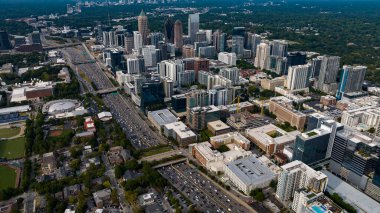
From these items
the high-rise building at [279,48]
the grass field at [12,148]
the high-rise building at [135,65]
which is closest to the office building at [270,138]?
the grass field at [12,148]

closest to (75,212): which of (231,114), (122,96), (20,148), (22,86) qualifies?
(20,148)

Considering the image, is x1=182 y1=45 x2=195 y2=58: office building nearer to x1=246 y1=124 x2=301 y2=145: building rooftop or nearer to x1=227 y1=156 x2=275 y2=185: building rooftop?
x1=246 y1=124 x2=301 y2=145: building rooftop

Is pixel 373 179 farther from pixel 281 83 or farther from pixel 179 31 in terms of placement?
pixel 179 31

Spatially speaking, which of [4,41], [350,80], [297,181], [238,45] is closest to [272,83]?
[350,80]

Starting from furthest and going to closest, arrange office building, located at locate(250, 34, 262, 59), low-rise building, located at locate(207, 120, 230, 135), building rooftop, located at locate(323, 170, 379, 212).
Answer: office building, located at locate(250, 34, 262, 59) → low-rise building, located at locate(207, 120, 230, 135) → building rooftop, located at locate(323, 170, 379, 212)

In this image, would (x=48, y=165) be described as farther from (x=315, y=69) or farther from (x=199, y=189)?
(x=315, y=69)

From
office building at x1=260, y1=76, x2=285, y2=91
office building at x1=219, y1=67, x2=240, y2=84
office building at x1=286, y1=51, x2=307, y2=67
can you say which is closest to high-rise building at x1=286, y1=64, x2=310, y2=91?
office building at x1=260, y1=76, x2=285, y2=91
